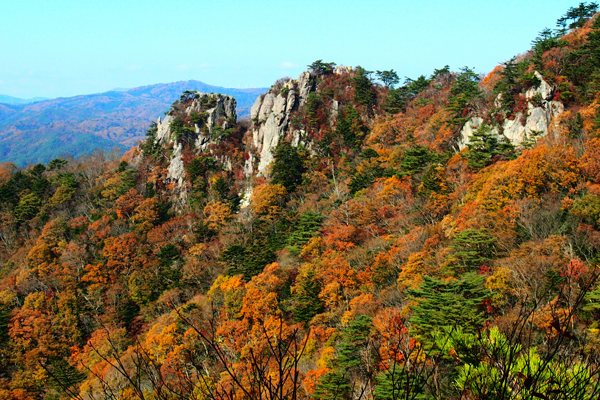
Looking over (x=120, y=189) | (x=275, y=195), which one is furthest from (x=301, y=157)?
(x=120, y=189)

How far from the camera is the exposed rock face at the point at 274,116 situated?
176 ft

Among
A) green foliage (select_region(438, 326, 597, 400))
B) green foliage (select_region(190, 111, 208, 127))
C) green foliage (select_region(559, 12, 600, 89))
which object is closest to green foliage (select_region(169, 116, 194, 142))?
green foliage (select_region(190, 111, 208, 127))

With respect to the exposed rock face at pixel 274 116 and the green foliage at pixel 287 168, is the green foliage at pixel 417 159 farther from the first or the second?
the exposed rock face at pixel 274 116

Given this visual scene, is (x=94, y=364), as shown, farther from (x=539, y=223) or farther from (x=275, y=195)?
(x=539, y=223)

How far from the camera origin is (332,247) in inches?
1150

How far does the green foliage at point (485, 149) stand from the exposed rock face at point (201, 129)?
3433cm

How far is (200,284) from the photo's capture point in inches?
1384

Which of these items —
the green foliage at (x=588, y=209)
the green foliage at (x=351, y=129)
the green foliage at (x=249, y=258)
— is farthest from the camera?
the green foliage at (x=351, y=129)

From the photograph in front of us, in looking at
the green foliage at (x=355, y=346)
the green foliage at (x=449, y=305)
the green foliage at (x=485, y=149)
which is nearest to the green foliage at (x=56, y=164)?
the green foliage at (x=485, y=149)

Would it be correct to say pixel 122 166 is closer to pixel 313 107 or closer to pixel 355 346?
pixel 313 107

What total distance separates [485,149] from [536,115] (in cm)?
492

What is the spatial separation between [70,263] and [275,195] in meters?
23.3

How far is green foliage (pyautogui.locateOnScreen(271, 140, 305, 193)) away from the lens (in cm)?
4678

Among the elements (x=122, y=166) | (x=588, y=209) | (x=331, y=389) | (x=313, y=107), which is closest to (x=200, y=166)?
(x=122, y=166)
